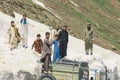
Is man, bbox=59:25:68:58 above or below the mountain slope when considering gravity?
below

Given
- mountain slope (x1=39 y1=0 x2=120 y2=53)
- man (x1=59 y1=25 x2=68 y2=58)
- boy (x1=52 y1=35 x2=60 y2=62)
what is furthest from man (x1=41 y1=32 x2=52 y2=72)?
mountain slope (x1=39 y1=0 x2=120 y2=53)

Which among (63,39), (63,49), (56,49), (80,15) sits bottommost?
(56,49)

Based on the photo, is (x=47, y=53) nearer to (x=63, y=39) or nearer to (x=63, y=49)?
(x=63, y=49)

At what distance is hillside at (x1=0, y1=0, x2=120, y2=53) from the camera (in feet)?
130

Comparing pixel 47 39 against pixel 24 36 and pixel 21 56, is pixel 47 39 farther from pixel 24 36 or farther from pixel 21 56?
pixel 24 36

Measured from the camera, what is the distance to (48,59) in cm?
1819

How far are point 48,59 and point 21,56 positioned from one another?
1116mm

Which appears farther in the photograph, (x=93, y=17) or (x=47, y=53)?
(x=93, y=17)

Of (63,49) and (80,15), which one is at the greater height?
(80,15)

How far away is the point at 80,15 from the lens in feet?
160

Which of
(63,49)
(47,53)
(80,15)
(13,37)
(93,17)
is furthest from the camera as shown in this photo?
(93,17)

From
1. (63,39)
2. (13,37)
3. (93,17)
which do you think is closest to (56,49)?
(63,39)

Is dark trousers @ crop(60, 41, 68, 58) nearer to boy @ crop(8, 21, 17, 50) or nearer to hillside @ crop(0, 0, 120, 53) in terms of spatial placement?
boy @ crop(8, 21, 17, 50)

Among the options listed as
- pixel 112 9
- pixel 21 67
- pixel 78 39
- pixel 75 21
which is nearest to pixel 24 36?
pixel 21 67
